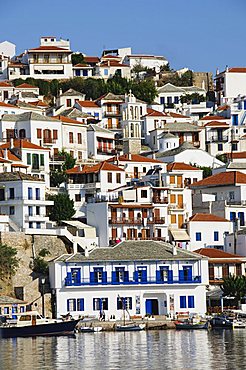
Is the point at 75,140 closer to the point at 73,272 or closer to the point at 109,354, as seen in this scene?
the point at 73,272

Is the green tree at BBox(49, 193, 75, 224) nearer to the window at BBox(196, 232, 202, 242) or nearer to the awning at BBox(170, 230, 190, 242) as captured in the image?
the awning at BBox(170, 230, 190, 242)

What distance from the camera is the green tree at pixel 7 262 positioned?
6819cm

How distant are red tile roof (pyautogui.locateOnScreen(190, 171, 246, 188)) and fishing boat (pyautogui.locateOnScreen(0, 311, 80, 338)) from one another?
79.2ft

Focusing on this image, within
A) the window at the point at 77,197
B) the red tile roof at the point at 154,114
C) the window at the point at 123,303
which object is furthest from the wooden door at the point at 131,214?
the red tile roof at the point at 154,114

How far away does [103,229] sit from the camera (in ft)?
250

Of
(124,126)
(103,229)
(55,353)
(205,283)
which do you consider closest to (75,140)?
(124,126)

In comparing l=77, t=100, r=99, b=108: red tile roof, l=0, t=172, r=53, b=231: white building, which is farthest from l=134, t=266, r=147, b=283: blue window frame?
l=77, t=100, r=99, b=108: red tile roof

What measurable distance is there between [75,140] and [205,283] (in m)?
26.6

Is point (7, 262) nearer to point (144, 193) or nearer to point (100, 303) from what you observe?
point (100, 303)

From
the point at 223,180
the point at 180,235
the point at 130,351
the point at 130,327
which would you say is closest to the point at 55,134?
the point at 223,180

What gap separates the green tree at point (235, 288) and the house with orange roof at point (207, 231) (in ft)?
26.7

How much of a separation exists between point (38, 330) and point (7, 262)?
6.55 m

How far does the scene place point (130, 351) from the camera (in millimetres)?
54125

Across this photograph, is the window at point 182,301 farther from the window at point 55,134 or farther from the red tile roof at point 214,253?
the window at point 55,134
